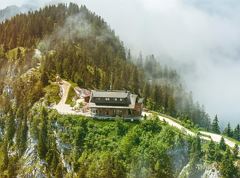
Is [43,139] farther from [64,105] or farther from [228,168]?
[228,168]

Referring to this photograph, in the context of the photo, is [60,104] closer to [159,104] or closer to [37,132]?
[37,132]

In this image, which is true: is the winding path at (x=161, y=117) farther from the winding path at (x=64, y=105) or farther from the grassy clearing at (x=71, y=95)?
the grassy clearing at (x=71, y=95)

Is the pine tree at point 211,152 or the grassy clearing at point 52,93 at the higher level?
the grassy clearing at point 52,93

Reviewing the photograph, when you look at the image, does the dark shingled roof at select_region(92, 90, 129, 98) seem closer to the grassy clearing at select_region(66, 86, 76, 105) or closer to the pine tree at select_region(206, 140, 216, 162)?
the grassy clearing at select_region(66, 86, 76, 105)

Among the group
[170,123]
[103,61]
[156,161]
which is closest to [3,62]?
[103,61]

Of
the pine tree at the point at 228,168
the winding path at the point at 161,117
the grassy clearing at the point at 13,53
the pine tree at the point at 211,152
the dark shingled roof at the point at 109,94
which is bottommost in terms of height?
the pine tree at the point at 228,168

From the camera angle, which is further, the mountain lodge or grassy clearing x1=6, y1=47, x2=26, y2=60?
grassy clearing x1=6, y1=47, x2=26, y2=60

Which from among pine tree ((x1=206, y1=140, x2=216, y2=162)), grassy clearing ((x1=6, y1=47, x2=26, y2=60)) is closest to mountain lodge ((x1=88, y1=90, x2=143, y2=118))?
pine tree ((x1=206, y1=140, x2=216, y2=162))

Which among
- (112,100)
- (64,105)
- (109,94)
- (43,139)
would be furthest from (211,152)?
(64,105)

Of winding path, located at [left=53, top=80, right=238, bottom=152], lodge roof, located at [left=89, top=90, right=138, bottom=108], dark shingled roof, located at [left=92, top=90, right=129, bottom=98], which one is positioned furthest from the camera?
dark shingled roof, located at [left=92, top=90, right=129, bottom=98]

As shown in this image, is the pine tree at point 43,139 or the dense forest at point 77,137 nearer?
the dense forest at point 77,137

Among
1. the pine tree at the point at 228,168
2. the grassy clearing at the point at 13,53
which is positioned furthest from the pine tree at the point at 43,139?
the grassy clearing at the point at 13,53
